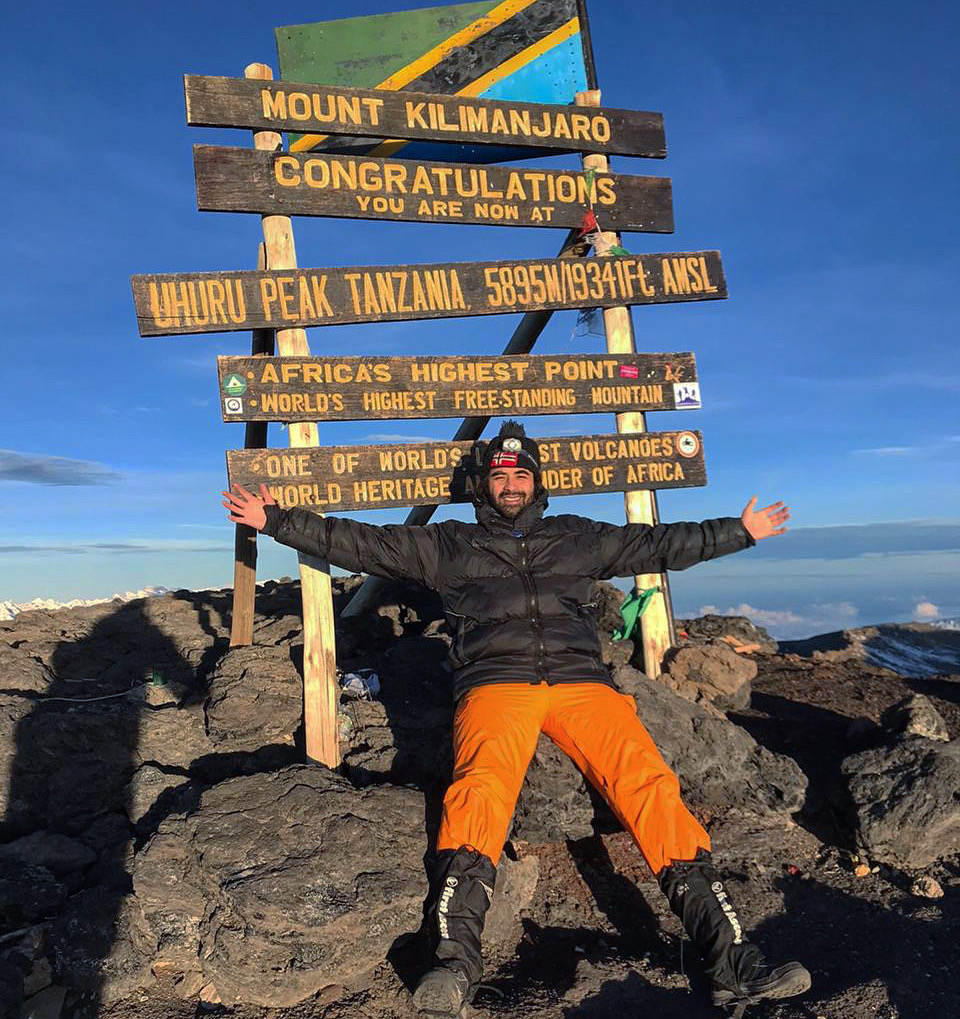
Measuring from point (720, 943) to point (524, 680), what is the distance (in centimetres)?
183

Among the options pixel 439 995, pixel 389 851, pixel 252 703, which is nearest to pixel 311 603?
pixel 252 703

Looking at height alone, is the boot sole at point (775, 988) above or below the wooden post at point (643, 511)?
below

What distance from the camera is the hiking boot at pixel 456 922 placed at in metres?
3.65

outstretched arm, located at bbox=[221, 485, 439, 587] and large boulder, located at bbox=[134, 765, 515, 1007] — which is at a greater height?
outstretched arm, located at bbox=[221, 485, 439, 587]

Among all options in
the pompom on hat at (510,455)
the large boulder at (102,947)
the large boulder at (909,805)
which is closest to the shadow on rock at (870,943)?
the large boulder at (909,805)

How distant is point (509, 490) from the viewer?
574 centimetres

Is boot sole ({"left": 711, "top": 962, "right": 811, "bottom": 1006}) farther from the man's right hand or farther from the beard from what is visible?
the man's right hand

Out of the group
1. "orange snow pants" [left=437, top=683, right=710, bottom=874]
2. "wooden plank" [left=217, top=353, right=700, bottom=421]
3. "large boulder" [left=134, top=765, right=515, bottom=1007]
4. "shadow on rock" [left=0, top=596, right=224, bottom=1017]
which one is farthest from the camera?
"wooden plank" [left=217, top=353, right=700, bottom=421]

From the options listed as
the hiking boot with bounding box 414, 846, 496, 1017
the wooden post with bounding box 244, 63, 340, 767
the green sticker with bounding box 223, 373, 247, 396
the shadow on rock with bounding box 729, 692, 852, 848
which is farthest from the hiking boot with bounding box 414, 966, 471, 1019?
the green sticker with bounding box 223, 373, 247, 396

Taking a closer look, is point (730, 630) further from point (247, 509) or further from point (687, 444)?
point (247, 509)

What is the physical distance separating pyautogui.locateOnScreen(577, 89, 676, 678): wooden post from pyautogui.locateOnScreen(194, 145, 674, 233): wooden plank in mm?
451

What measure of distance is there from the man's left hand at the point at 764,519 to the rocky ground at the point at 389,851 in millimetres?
A: 1677

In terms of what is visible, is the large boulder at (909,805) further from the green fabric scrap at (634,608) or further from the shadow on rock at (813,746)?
the green fabric scrap at (634,608)

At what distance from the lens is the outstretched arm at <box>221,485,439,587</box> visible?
5.62 metres
